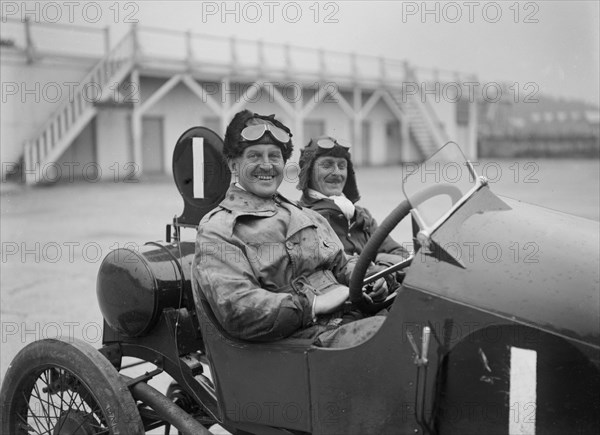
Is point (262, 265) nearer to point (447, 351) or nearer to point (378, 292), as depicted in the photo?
Answer: point (378, 292)

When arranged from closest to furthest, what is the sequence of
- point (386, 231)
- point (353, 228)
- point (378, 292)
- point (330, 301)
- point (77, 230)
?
1. point (386, 231)
2. point (330, 301)
3. point (378, 292)
4. point (353, 228)
5. point (77, 230)

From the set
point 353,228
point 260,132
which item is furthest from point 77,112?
point 260,132

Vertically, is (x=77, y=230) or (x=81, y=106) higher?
(x=81, y=106)

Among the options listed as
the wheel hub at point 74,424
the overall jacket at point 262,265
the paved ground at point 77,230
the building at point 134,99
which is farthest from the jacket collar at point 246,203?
the building at point 134,99

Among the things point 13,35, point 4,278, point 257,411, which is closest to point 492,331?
point 257,411

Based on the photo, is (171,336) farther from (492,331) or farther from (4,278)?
(4,278)

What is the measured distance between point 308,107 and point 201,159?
20112 millimetres

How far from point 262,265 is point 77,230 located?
8.83 meters

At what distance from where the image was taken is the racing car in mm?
1889

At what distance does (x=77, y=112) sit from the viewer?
18.9 meters

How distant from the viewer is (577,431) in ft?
6.24

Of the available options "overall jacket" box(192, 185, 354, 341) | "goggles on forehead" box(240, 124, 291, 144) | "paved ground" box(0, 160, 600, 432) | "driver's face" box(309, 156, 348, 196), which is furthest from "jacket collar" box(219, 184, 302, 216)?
"paved ground" box(0, 160, 600, 432)

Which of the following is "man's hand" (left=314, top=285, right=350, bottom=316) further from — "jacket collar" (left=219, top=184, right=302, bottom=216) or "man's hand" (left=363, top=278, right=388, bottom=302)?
"jacket collar" (left=219, top=184, right=302, bottom=216)

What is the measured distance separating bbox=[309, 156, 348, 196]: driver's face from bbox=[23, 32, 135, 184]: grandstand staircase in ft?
51.0
